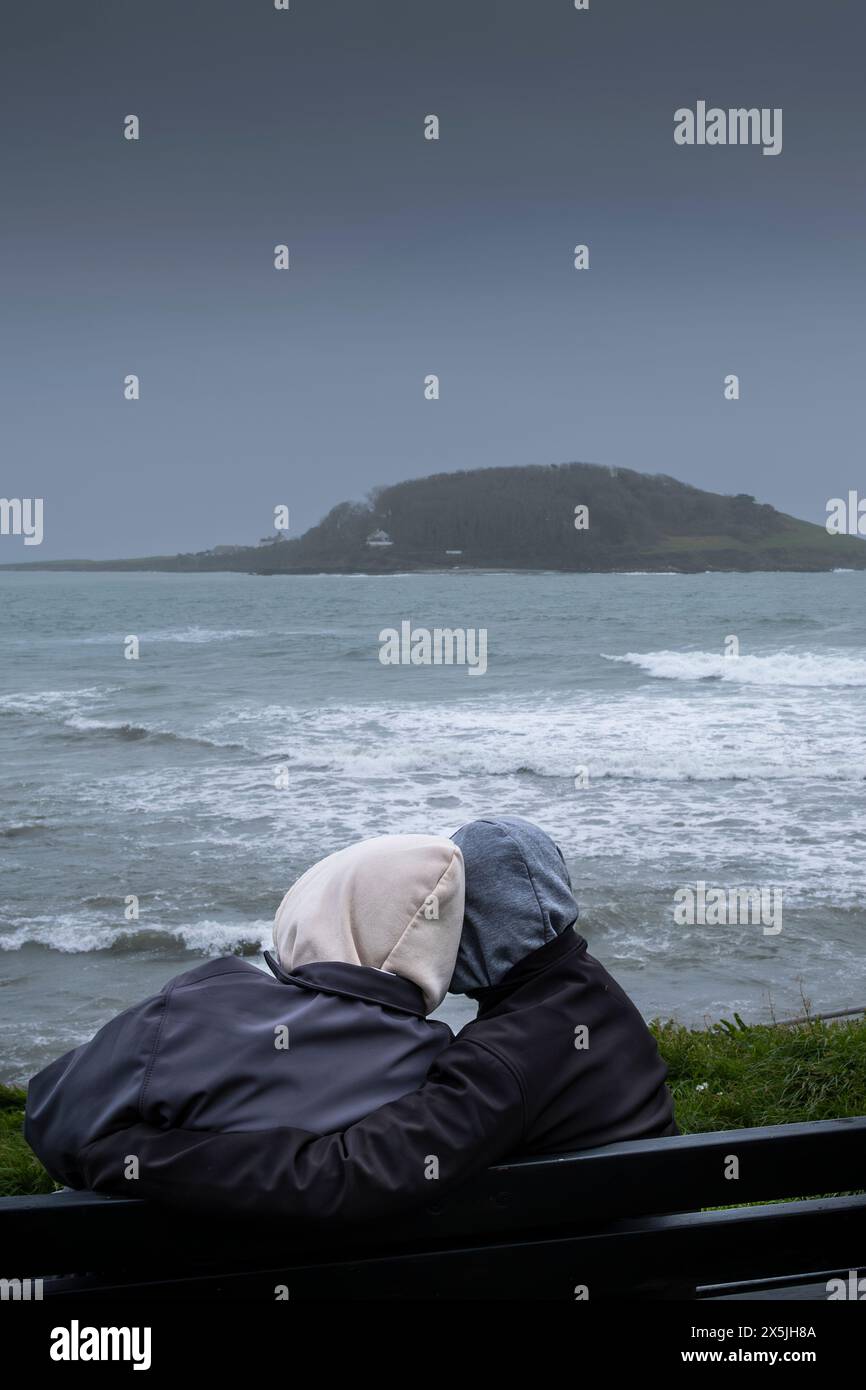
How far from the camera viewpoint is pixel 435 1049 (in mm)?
1793

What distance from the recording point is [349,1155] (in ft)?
5.47

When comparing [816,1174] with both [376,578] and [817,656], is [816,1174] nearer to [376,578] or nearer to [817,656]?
[817,656]

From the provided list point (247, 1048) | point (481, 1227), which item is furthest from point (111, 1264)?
point (481, 1227)

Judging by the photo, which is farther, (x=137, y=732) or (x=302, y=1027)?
(x=137, y=732)

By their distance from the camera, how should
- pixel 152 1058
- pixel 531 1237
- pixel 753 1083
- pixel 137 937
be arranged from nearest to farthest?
1. pixel 152 1058
2. pixel 531 1237
3. pixel 753 1083
4. pixel 137 937

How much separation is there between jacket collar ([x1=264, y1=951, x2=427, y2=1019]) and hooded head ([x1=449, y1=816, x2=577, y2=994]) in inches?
5.8

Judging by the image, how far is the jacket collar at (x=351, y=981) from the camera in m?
1.74

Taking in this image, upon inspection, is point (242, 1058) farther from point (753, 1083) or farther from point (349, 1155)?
point (753, 1083)

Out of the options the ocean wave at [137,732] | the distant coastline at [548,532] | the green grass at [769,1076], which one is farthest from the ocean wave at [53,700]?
the distant coastline at [548,532]

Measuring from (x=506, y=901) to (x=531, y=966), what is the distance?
110 millimetres

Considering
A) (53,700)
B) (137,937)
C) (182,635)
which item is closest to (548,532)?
(182,635)

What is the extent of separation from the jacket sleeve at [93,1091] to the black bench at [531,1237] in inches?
3.3

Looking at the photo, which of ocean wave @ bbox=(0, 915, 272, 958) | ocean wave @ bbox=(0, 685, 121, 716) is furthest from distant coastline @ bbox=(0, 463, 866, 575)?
ocean wave @ bbox=(0, 915, 272, 958)
